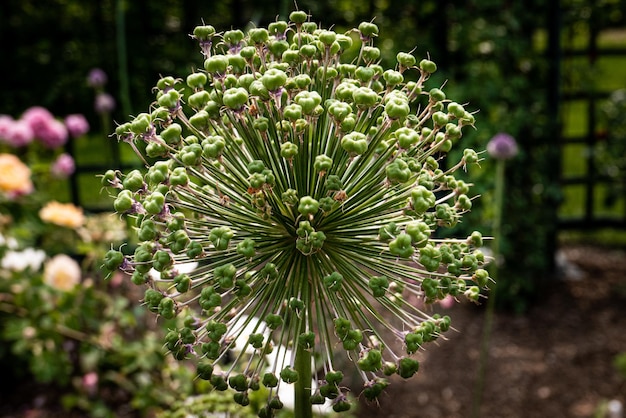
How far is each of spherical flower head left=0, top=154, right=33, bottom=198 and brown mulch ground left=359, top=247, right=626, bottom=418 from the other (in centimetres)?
210

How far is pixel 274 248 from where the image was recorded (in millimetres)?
1075

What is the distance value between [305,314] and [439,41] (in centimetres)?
370

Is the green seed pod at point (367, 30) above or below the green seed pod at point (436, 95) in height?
above

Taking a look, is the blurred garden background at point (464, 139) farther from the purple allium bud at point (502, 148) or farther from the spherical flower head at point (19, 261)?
the purple allium bud at point (502, 148)

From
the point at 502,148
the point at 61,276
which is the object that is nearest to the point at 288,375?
the point at 61,276

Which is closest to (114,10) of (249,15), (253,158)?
(249,15)

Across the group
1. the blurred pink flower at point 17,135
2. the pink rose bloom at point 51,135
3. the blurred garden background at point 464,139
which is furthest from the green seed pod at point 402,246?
the pink rose bloom at point 51,135

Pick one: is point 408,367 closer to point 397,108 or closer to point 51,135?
point 397,108

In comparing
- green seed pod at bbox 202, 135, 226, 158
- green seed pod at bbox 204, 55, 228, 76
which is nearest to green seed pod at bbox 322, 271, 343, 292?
green seed pod at bbox 202, 135, 226, 158

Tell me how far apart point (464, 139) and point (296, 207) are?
10.5ft

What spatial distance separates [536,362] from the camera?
4.25 metres

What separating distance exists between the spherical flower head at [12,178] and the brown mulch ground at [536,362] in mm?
2100

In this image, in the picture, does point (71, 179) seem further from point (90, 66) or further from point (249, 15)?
point (249, 15)

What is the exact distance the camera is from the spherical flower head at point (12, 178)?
307 cm
